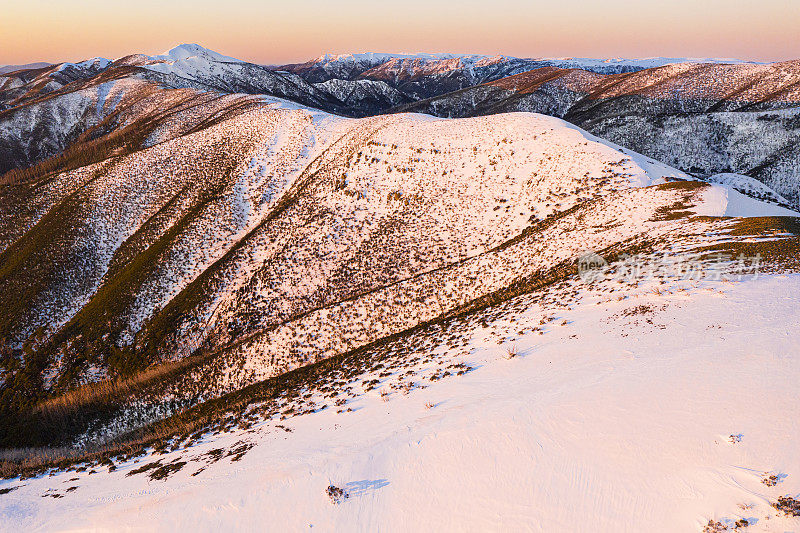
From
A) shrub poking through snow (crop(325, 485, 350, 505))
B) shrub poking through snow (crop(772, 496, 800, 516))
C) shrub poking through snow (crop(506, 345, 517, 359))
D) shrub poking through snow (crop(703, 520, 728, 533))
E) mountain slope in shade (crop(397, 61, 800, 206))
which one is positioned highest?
mountain slope in shade (crop(397, 61, 800, 206))

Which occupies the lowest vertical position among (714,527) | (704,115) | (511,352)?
(511,352)

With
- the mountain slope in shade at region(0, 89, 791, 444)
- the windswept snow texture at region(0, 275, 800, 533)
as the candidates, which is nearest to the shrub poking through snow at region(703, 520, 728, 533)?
the windswept snow texture at region(0, 275, 800, 533)

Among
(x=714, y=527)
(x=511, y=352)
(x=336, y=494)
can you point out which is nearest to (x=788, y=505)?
(x=714, y=527)

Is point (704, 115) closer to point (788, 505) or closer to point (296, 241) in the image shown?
point (296, 241)

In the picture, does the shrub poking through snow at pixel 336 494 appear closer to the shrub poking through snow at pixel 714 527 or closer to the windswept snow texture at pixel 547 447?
the windswept snow texture at pixel 547 447

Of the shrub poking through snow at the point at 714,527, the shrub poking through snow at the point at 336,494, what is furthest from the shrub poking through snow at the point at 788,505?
the shrub poking through snow at the point at 336,494

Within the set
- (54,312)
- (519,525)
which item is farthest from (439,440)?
(54,312)

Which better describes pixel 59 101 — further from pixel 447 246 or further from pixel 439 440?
pixel 439 440

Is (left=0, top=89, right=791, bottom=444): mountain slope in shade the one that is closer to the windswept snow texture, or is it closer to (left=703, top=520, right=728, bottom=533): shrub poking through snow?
the windswept snow texture
